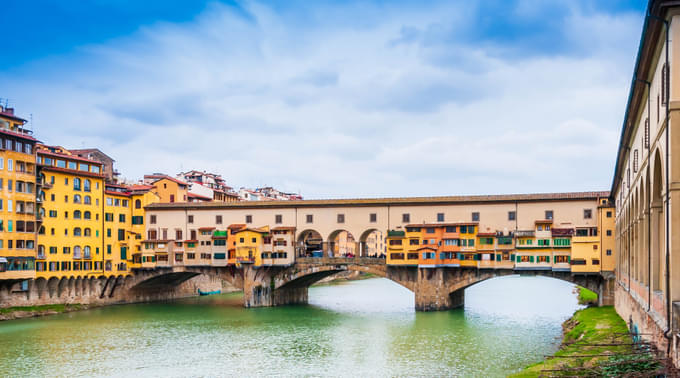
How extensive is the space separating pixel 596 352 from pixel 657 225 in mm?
7509

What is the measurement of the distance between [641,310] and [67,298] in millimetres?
40899

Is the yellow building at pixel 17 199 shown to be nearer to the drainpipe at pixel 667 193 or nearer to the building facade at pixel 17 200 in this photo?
the building facade at pixel 17 200

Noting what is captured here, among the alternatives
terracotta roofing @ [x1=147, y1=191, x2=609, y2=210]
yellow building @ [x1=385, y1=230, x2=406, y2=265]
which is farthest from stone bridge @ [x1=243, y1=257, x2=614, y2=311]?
terracotta roofing @ [x1=147, y1=191, x2=609, y2=210]

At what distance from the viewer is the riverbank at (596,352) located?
47.9 feet

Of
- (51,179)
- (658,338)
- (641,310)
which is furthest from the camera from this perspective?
(51,179)

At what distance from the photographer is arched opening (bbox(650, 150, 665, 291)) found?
14.8 metres

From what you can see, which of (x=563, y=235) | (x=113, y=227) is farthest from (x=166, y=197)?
(x=563, y=235)

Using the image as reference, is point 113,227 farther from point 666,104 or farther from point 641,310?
point 666,104

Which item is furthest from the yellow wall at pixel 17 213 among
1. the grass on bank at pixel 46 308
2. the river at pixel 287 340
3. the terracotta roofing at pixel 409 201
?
the terracotta roofing at pixel 409 201

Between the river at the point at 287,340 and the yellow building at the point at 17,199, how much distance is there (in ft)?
13.2

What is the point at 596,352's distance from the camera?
20828mm

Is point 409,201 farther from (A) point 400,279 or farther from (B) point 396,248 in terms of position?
(A) point 400,279

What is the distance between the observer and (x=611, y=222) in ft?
125

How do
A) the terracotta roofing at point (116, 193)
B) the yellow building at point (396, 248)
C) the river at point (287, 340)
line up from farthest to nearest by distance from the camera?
the terracotta roofing at point (116, 193)
the yellow building at point (396, 248)
the river at point (287, 340)
